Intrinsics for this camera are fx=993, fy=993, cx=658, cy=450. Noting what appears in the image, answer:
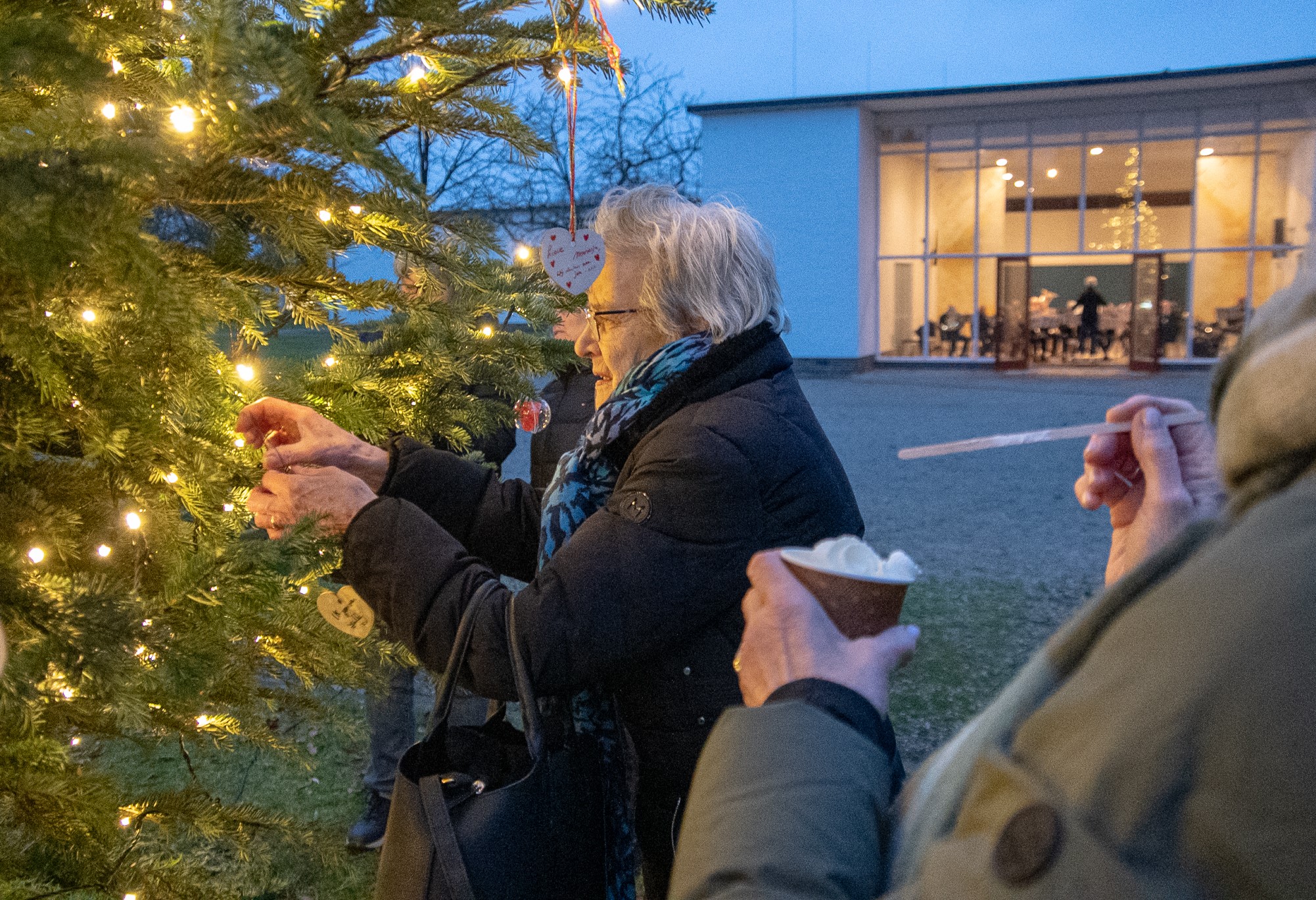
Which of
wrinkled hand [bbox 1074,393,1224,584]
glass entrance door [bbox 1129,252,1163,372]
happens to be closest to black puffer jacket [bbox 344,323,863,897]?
wrinkled hand [bbox 1074,393,1224,584]

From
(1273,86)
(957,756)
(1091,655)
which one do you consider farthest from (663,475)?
(1273,86)

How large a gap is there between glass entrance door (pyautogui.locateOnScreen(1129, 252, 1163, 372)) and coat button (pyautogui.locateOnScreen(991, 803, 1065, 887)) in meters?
23.3

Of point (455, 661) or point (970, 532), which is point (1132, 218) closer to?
point (970, 532)

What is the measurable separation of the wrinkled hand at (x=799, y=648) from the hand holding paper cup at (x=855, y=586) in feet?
0.04

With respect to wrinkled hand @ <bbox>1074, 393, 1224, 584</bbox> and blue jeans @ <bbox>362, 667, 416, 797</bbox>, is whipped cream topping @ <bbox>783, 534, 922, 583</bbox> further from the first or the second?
blue jeans @ <bbox>362, 667, 416, 797</bbox>

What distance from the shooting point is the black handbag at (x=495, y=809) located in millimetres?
1582

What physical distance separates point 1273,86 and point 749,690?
23870 millimetres

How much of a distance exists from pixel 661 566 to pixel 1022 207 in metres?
23.0

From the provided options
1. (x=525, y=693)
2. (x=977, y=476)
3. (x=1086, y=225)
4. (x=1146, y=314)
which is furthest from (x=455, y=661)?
(x=1086, y=225)

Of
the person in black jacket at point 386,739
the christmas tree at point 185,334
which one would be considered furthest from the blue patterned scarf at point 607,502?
the person in black jacket at point 386,739

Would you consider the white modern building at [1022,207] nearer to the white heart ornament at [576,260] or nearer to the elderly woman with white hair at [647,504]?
the white heart ornament at [576,260]

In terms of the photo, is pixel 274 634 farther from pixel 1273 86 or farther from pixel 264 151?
pixel 1273 86

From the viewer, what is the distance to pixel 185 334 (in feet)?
4.80

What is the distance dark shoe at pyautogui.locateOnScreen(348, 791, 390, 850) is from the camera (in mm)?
3777
